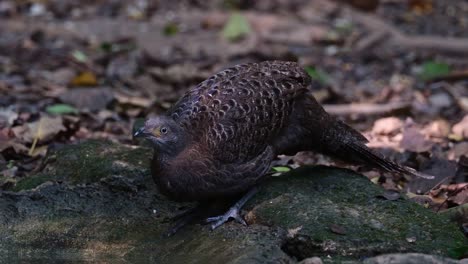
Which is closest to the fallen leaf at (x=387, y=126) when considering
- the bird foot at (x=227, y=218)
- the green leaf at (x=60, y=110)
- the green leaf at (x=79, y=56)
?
the green leaf at (x=60, y=110)

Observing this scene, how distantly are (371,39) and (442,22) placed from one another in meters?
1.31

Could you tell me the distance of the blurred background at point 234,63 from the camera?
6348mm

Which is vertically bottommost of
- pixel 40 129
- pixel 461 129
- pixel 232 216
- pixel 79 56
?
pixel 79 56

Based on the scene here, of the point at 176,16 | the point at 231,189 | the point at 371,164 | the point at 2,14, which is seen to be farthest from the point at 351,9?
the point at 231,189

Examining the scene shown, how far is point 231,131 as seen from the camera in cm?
457

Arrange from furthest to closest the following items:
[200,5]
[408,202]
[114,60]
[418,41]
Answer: [200,5] < [418,41] < [114,60] < [408,202]

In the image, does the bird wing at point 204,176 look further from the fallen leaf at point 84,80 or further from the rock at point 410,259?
the fallen leaf at point 84,80

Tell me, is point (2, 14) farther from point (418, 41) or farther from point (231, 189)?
point (231, 189)

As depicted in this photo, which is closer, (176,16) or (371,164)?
(371,164)

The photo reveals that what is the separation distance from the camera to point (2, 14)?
11.4 meters

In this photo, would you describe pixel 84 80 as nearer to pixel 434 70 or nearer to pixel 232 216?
pixel 434 70

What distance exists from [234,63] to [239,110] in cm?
523

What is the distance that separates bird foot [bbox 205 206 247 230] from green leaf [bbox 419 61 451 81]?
5.29 meters

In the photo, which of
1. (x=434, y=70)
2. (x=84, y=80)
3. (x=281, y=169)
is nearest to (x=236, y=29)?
(x=434, y=70)
